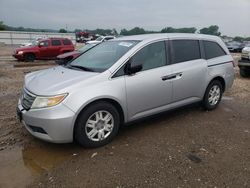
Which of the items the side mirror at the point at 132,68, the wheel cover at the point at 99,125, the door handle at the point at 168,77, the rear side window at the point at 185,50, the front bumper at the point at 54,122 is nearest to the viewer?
the front bumper at the point at 54,122

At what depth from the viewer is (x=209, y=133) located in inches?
177

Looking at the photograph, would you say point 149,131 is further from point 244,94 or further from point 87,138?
point 244,94

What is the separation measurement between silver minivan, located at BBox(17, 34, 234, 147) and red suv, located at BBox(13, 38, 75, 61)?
46.0ft

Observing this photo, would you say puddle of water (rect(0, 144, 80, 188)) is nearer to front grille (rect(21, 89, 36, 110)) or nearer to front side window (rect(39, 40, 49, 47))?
front grille (rect(21, 89, 36, 110))

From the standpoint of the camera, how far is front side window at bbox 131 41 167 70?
4266 millimetres

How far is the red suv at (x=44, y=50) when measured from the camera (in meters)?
17.6

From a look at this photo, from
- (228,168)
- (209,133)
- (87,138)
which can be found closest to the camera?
(228,168)

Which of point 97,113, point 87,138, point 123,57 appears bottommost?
point 87,138

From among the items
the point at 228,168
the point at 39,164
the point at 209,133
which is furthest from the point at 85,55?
the point at 228,168

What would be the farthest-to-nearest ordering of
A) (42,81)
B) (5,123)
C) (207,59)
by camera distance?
(207,59) → (5,123) → (42,81)

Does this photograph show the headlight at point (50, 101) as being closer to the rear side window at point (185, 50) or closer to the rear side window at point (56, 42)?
the rear side window at point (185, 50)

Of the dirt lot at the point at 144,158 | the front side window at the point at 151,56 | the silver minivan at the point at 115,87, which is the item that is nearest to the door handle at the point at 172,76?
the silver minivan at the point at 115,87

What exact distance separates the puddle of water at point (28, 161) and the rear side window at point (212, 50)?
11.2 ft

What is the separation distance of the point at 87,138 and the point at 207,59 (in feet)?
10.2
